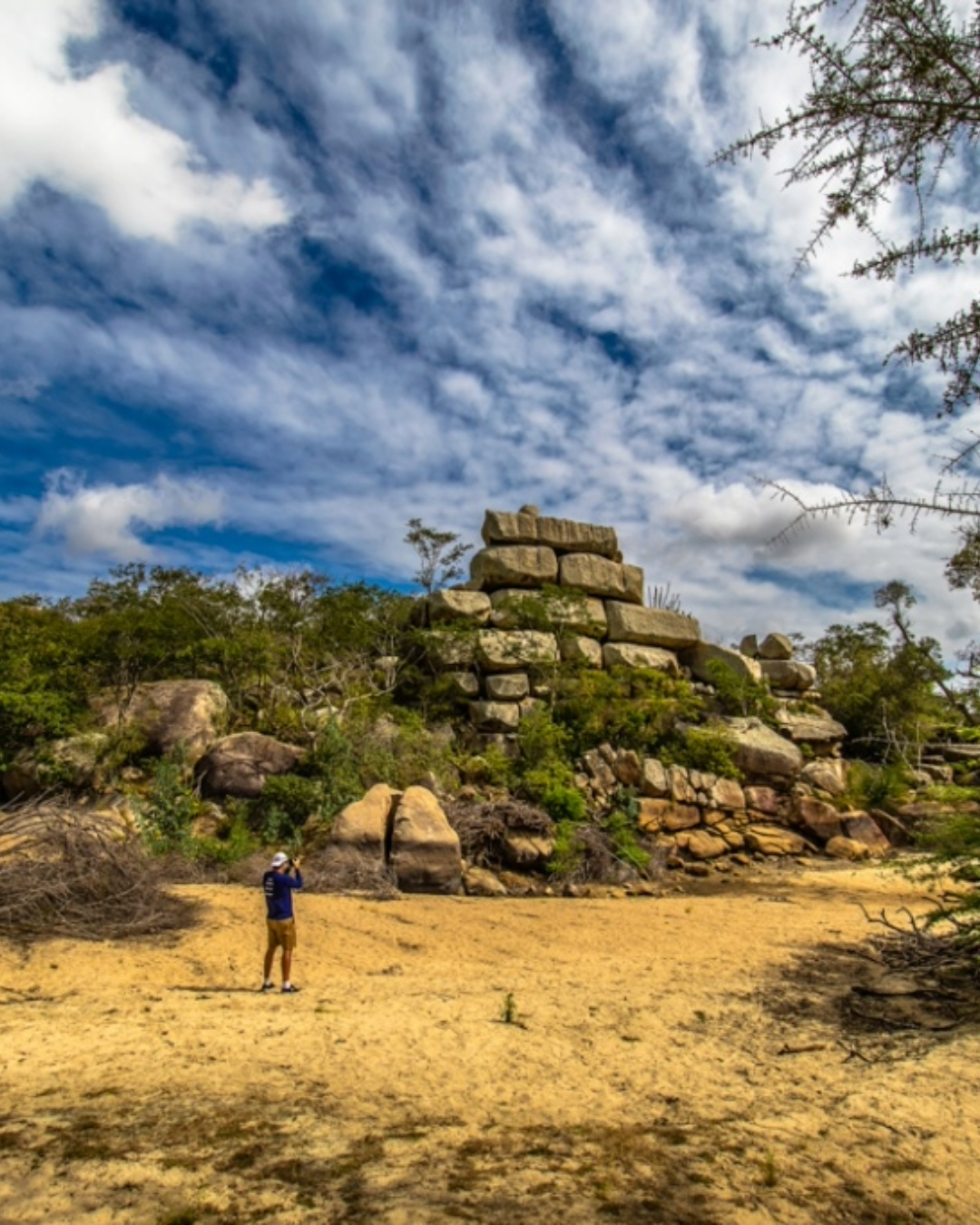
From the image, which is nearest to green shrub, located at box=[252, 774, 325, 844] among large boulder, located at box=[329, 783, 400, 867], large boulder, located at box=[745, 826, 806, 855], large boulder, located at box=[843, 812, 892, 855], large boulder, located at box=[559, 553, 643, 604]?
large boulder, located at box=[329, 783, 400, 867]

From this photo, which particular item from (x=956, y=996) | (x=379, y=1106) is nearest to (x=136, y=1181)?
(x=379, y=1106)

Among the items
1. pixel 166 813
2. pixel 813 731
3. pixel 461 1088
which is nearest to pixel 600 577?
pixel 813 731

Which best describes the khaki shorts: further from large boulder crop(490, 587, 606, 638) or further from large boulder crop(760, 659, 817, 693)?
large boulder crop(760, 659, 817, 693)

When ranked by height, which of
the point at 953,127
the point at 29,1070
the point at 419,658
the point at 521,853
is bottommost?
the point at 29,1070

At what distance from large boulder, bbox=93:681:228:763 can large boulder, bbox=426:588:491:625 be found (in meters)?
6.45

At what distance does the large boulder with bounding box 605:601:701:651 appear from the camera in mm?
21734

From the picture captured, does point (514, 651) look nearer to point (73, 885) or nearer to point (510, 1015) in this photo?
point (73, 885)

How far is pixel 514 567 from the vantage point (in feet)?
71.2

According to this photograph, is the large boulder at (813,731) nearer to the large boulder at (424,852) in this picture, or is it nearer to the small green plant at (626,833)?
the small green plant at (626,833)

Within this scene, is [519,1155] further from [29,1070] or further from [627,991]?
[627,991]

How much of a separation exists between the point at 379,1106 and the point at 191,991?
3287 millimetres

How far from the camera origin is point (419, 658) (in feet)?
66.3

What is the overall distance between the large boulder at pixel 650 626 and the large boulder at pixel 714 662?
339 millimetres

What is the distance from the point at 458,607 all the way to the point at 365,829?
30.8ft
